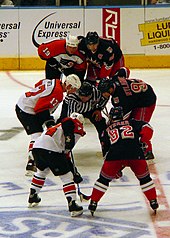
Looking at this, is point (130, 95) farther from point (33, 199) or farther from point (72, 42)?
point (33, 199)

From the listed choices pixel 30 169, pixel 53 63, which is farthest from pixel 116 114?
pixel 53 63

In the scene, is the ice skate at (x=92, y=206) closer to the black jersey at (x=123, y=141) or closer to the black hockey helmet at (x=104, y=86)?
the black jersey at (x=123, y=141)

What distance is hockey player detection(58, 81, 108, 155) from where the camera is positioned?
20.7ft

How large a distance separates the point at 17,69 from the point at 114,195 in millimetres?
8052

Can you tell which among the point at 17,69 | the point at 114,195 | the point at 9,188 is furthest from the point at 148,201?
the point at 17,69

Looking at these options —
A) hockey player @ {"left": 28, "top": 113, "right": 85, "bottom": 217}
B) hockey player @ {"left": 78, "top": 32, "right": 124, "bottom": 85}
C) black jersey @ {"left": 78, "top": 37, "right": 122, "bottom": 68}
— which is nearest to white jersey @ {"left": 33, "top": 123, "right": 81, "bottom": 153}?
hockey player @ {"left": 28, "top": 113, "right": 85, "bottom": 217}

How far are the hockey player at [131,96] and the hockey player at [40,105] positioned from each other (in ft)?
1.21

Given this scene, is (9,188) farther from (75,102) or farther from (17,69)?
(17,69)

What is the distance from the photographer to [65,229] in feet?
16.5

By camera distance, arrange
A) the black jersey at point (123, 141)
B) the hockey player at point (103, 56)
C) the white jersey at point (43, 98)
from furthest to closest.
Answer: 1. the hockey player at point (103, 56)
2. the white jersey at point (43, 98)
3. the black jersey at point (123, 141)

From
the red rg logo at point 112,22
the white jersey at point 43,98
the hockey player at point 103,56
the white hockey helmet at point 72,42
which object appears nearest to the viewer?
the white jersey at point 43,98

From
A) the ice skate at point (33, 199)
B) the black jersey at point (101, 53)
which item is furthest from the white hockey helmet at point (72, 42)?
the ice skate at point (33, 199)

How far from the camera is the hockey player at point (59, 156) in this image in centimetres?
531

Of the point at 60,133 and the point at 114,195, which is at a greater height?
the point at 60,133
